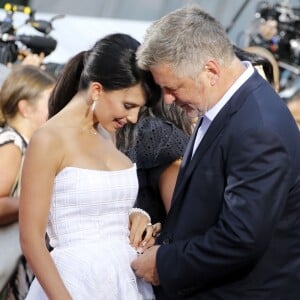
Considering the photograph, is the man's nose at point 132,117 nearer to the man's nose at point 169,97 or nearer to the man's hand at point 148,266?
the man's nose at point 169,97

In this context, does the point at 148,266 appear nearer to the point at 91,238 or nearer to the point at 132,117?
the point at 91,238

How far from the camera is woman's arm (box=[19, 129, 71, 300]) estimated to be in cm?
243

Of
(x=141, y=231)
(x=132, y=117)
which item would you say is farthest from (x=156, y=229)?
(x=132, y=117)

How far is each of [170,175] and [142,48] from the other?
0.61 m

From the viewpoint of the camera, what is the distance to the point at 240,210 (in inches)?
85.0

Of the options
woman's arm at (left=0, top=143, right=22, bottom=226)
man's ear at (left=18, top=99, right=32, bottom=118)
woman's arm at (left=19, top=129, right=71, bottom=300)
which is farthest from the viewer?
man's ear at (left=18, top=99, right=32, bottom=118)

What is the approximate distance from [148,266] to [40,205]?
0.38 m

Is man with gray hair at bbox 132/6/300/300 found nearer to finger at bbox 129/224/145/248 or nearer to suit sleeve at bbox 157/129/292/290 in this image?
suit sleeve at bbox 157/129/292/290

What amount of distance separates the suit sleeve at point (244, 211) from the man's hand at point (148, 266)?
0.34ft

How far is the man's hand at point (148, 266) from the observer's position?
2.37m

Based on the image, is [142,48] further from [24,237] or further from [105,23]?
[105,23]


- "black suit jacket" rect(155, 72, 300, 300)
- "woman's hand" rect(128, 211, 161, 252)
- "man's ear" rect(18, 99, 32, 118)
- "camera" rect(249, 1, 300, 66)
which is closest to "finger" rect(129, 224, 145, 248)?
"woman's hand" rect(128, 211, 161, 252)

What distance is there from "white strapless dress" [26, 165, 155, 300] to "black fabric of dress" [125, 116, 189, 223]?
0.17m

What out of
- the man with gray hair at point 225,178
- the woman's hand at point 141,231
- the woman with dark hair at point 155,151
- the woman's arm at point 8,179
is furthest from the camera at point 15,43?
the man with gray hair at point 225,178
